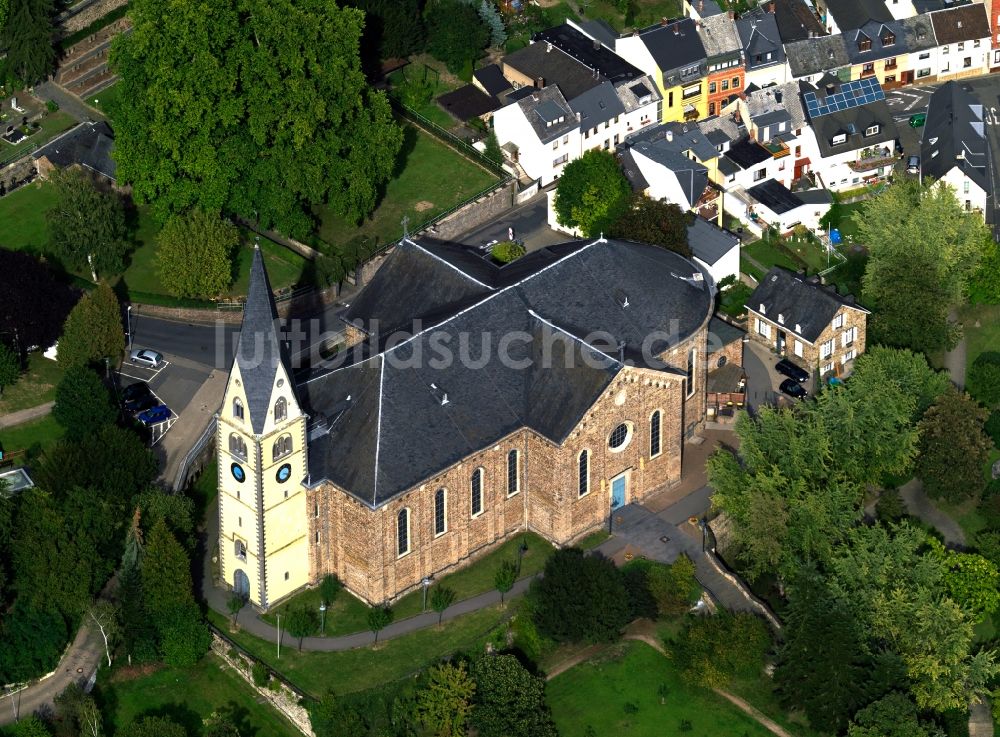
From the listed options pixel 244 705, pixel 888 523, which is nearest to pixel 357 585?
pixel 244 705

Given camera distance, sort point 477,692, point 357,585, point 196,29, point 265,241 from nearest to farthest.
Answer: point 477,692, point 357,585, point 196,29, point 265,241

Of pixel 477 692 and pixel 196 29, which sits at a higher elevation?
pixel 196 29

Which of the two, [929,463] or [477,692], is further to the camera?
[929,463]

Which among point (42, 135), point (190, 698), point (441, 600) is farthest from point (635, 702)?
point (42, 135)

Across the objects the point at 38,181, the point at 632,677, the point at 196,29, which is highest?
the point at 196,29

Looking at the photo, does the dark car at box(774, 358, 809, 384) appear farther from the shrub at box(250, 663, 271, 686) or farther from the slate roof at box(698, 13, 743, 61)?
the shrub at box(250, 663, 271, 686)

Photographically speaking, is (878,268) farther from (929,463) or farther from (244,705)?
(244,705)

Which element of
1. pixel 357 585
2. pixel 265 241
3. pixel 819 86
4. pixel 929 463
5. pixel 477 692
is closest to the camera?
pixel 477 692

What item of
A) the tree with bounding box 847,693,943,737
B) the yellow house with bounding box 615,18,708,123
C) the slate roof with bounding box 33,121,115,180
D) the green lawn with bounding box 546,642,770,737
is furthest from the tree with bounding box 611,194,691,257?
the tree with bounding box 847,693,943,737
